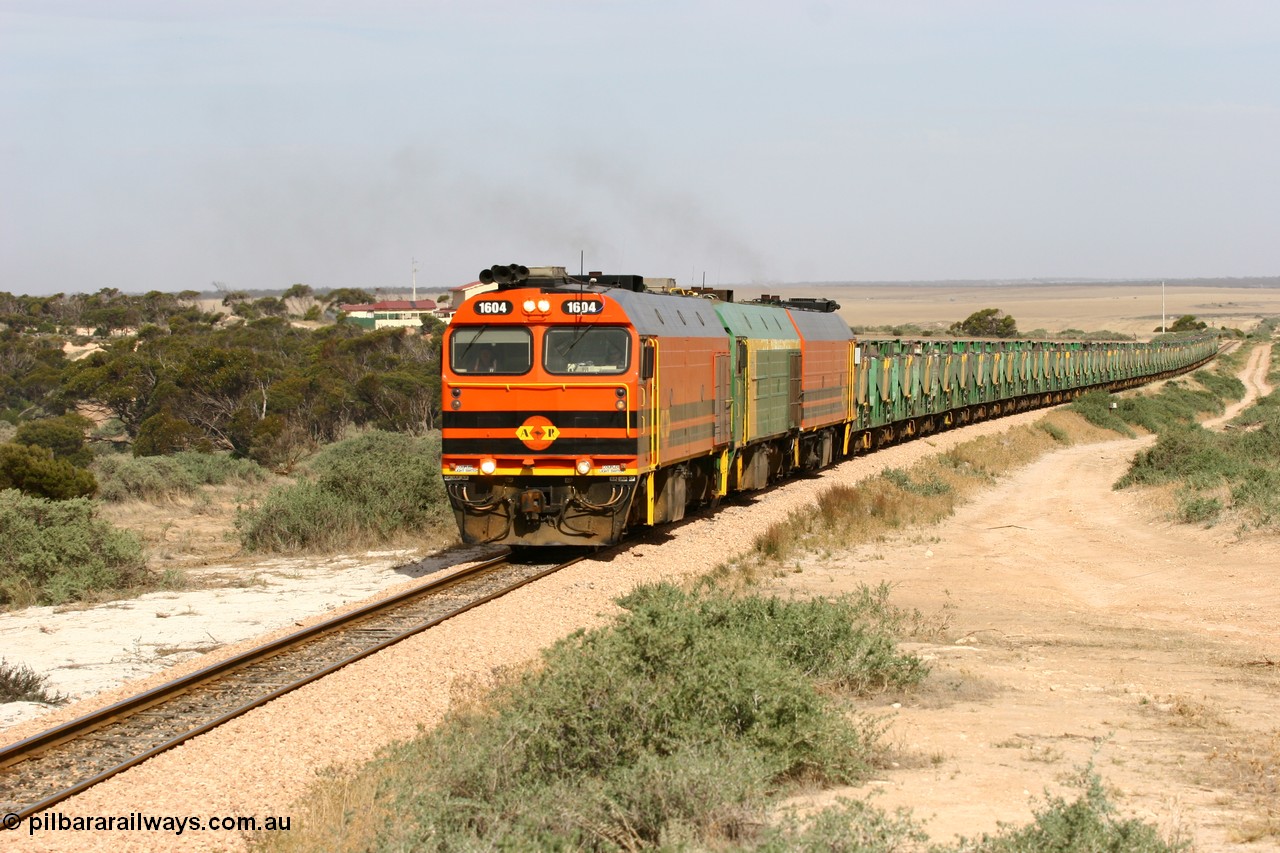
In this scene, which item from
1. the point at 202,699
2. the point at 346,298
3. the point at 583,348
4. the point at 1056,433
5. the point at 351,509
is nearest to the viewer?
the point at 202,699

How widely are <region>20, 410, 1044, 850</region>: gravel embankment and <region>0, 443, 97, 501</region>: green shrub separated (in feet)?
37.7

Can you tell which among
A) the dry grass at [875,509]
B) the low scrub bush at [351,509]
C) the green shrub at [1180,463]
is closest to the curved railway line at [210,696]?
the dry grass at [875,509]

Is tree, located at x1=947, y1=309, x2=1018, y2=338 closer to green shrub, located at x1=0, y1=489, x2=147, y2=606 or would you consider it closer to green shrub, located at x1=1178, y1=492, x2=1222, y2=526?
green shrub, located at x1=1178, y1=492, x2=1222, y2=526

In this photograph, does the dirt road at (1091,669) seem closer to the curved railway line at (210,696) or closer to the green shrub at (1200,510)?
the green shrub at (1200,510)

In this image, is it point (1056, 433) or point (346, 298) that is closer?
point (1056, 433)

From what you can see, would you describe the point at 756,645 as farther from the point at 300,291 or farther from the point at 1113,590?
the point at 300,291

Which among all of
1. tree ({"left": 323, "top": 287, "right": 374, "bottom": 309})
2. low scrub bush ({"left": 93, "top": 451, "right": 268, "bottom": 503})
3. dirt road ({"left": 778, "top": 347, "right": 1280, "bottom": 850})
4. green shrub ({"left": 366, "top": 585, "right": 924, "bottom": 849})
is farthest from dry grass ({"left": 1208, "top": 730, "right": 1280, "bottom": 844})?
tree ({"left": 323, "top": 287, "right": 374, "bottom": 309})

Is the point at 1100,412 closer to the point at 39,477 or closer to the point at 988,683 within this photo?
the point at 39,477

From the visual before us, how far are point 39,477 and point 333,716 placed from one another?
1639cm

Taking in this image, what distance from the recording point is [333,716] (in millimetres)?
9625

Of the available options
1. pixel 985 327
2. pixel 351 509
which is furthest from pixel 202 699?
pixel 985 327

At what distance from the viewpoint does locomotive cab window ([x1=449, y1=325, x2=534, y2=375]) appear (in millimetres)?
15766

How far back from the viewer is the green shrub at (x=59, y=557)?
15414mm

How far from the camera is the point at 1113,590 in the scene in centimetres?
1603
